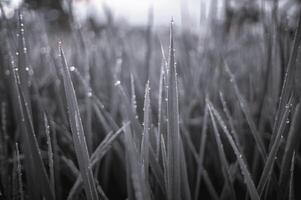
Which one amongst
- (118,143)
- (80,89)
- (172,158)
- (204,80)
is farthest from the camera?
(80,89)

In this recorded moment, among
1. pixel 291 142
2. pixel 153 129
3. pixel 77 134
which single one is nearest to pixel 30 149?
pixel 77 134

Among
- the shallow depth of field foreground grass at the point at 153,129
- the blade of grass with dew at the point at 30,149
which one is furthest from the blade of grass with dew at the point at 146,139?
the blade of grass with dew at the point at 30,149

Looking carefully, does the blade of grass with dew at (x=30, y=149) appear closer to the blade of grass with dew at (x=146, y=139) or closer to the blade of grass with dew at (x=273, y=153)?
Answer: the blade of grass with dew at (x=146, y=139)

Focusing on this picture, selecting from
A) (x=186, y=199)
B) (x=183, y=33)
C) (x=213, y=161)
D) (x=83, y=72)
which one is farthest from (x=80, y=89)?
(x=186, y=199)

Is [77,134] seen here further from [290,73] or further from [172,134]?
[290,73]

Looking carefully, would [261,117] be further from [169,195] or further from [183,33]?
[183,33]

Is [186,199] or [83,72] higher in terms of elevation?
[83,72]
